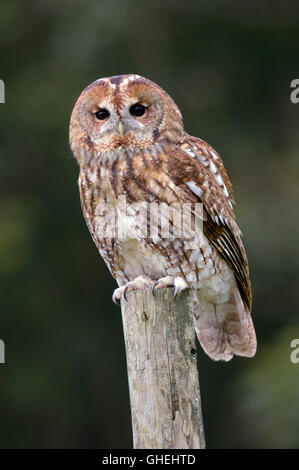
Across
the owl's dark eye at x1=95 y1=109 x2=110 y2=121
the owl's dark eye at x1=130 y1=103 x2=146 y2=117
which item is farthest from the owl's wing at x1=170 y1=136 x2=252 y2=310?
the owl's dark eye at x1=95 y1=109 x2=110 y2=121

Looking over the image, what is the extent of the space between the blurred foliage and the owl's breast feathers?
6142 millimetres

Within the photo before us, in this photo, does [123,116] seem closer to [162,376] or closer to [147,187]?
[147,187]

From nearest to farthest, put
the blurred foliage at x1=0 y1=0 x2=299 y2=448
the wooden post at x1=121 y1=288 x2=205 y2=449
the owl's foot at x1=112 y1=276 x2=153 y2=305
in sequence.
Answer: the wooden post at x1=121 y1=288 x2=205 y2=449 < the owl's foot at x1=112 y1=276 x2=153 y2=305 < the blurred foliage at x1=0 y1=0 x2=299 y2=448

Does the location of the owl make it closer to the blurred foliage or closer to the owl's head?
the owl's head

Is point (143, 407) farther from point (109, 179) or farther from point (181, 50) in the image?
point (181, 50)

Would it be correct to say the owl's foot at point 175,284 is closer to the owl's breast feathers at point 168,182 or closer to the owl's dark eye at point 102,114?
the owl's breast feathers at point 168,182

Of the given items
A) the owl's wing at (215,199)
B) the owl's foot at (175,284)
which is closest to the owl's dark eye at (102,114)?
the owl's wing at (215,199)

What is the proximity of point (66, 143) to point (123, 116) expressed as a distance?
6658 millimetres

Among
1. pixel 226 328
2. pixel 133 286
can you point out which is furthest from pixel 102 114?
pixel 226 328

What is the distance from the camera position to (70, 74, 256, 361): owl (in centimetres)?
514

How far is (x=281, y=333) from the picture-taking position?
10.3 m

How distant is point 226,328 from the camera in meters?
5.96

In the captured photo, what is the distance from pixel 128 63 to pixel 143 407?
27.1 ft
